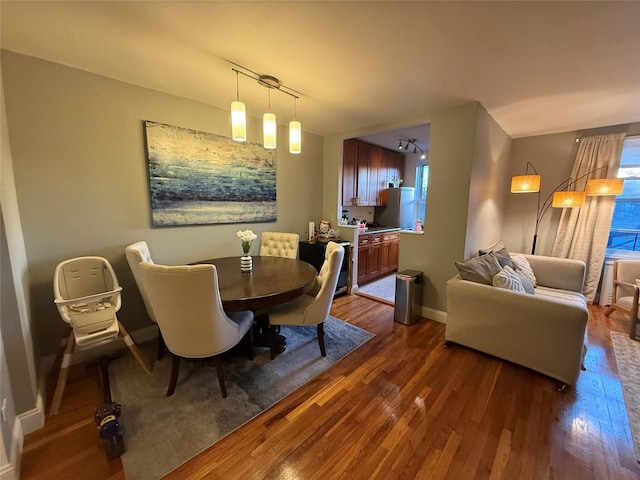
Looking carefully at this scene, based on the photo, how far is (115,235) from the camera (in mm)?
2330

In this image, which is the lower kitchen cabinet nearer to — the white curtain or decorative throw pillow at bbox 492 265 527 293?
decorative throw pillow at bbox 492 265 527 293

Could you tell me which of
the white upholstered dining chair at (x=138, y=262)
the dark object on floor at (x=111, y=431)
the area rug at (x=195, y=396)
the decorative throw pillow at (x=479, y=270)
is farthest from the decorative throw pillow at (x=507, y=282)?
the dark object on floor at (x=111, y=431)

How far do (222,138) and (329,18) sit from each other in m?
1.84

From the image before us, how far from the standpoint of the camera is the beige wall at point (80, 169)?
6.25 ft

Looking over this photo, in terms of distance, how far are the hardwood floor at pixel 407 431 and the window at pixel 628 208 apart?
2366 mm

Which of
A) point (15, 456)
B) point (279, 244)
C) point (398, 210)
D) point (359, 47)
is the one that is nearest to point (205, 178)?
point (279, 244)

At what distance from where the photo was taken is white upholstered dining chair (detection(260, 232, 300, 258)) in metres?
3.12

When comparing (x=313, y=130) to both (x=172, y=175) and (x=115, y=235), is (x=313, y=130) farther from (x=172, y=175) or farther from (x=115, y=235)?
(x=115, y=235)

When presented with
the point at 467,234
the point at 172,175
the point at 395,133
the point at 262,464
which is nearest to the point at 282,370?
the point at 262,464

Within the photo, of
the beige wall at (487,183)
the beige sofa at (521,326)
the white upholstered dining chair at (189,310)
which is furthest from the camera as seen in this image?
the beige wall at (487,183)

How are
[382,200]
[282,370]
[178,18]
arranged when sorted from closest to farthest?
[178,18], [282,370], [382,200]

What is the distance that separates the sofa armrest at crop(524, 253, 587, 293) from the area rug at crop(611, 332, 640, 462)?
23.8 inches

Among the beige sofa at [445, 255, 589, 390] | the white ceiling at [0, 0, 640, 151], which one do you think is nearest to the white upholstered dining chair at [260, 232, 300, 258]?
the white ceiling at [0, 0, 640, 151]

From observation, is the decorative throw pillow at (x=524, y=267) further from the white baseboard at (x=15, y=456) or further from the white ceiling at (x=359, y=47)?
the white baseboard at (x=15, y=456)
